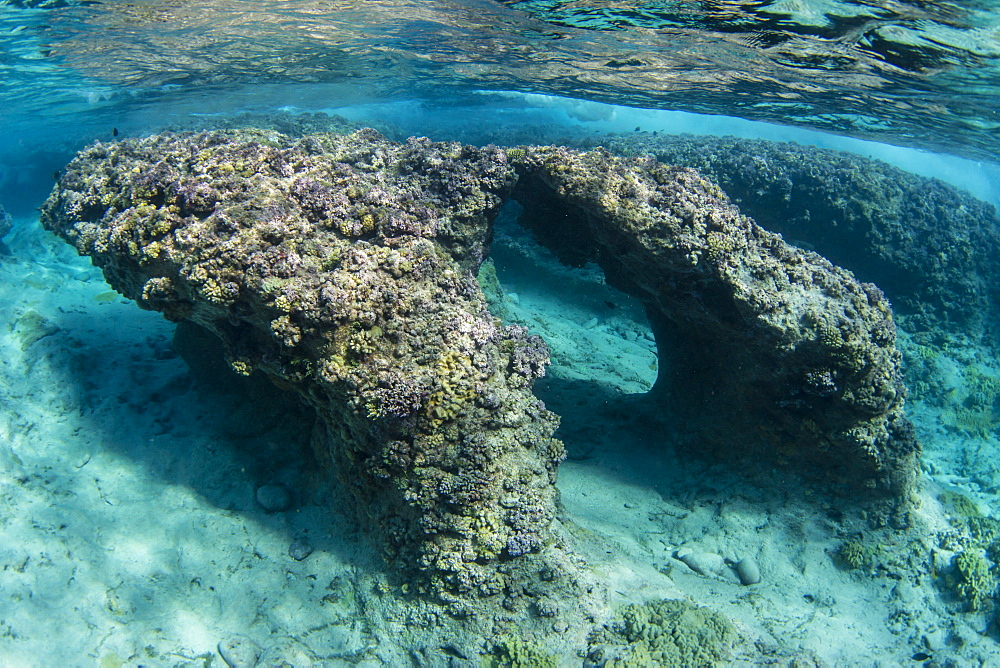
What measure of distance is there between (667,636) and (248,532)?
449cm

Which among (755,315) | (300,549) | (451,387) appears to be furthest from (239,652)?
(755,315)

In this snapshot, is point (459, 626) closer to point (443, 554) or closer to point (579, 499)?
point (443, 554)

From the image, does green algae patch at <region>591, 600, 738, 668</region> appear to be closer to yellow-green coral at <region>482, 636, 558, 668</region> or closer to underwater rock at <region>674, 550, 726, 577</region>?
yellow-green coral at <region>482, 636, 558, 668</region>

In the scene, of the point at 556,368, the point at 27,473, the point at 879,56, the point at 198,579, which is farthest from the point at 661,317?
the point at 879,56

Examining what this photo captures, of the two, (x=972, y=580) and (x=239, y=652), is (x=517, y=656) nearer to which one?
(x=239, y=652)

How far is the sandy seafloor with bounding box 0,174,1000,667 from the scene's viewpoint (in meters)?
4.36

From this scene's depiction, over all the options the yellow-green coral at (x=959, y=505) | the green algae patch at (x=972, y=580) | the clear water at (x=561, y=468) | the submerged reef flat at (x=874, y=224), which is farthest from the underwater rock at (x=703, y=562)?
the submerged reef flat at (x=874, y=224)

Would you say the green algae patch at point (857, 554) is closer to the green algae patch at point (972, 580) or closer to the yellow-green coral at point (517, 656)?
the green algae patch at point (972, 580)

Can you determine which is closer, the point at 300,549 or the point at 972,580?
the point at 300,549

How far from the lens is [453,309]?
448 cm

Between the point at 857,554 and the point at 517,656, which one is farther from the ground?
the point at 517,656

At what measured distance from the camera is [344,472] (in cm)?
486

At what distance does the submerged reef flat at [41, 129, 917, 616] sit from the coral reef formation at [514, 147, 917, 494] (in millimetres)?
29

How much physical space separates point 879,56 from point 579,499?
510 inches
